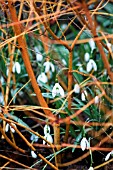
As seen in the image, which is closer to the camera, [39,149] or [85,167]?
[85,167]

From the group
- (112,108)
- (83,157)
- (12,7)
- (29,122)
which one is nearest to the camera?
(12,7)

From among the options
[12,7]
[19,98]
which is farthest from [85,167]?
[12,7]

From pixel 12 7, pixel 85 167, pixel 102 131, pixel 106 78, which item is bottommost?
pixel 85 167

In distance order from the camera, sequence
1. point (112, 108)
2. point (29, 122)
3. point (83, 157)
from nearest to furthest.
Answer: point (83, 157) → point (112, 108) → point (29, 122)

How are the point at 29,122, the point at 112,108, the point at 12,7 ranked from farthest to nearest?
1. the point at 29,122
2. the point at 112,108
3. the point at 12,7

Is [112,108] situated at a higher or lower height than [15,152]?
higher

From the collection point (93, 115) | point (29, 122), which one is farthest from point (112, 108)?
point (29, 122)

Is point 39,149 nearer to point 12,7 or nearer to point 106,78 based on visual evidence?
point 106,78

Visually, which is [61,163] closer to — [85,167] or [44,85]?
[85,167]

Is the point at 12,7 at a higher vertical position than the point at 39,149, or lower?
higher
